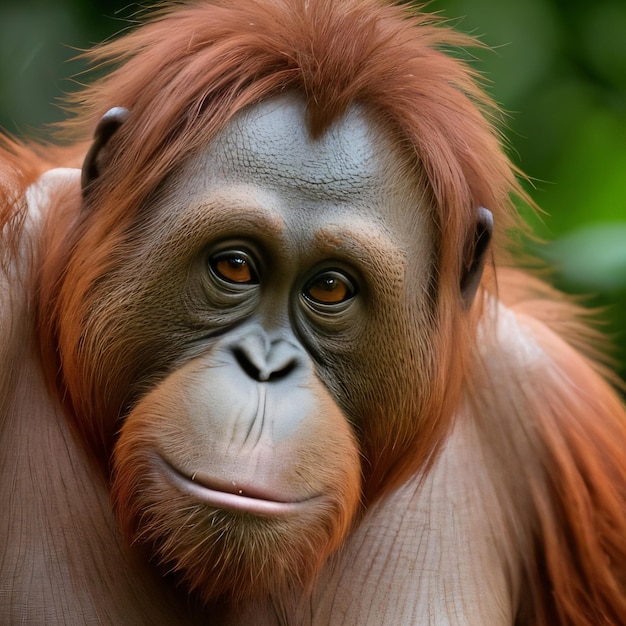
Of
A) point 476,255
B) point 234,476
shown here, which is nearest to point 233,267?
point 234,476

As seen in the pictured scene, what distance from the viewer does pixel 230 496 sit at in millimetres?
1589

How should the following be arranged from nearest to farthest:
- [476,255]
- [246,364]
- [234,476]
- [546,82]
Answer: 1. [234,476]
2. [246,364]
3. [476,255]
4. [546,82]

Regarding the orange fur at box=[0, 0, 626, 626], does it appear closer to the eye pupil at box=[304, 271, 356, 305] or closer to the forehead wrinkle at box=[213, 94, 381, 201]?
the forehead wrinkle at box=[213, 94, 381, 201]

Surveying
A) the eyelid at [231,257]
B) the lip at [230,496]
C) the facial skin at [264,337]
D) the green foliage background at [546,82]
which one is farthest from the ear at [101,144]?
the green foliage background at [546,82]

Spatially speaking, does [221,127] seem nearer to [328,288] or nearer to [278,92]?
[278,92]

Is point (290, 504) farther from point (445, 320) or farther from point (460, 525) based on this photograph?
point (460, 525)

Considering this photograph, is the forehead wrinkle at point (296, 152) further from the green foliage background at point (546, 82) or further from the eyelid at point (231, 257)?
the green foliage background at point (546, 82)

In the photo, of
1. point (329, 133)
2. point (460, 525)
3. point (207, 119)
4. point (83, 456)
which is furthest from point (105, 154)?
point (460, 525)

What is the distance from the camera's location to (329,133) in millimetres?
1827

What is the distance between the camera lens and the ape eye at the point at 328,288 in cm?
182

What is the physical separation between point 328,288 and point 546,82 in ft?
7.26

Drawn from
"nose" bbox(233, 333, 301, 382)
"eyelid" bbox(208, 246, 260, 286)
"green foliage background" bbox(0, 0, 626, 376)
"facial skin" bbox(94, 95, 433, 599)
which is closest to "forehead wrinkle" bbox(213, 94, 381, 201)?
"facial skin" bbox(94, 95, 433, 599)

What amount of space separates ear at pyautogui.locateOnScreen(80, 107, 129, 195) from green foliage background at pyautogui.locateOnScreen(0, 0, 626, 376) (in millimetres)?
1643

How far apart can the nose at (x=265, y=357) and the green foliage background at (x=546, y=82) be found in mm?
1806
